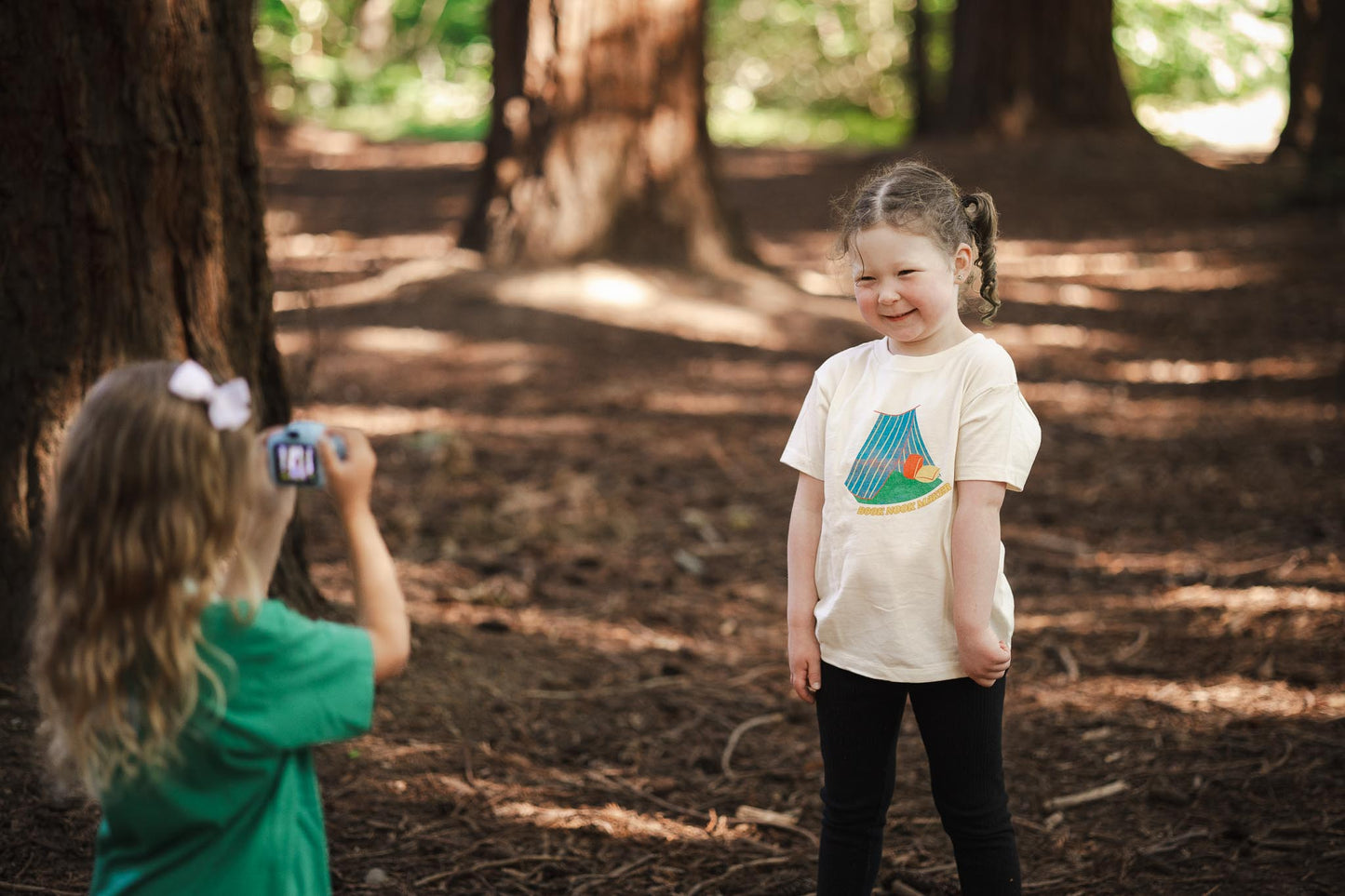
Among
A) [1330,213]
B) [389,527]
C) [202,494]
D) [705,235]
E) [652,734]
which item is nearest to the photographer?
[202,494]

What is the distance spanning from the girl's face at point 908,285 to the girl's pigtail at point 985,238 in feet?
0.22

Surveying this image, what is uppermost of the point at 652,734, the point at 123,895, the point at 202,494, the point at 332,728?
the point at 202,494

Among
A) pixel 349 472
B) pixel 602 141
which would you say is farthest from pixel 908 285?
pixel 602 141

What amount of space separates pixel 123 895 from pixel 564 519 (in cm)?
345

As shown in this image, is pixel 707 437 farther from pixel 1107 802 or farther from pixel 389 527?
pixel 1107 802

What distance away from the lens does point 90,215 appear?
2.92 meters

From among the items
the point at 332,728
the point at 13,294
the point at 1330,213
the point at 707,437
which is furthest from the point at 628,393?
the point at 1330,213

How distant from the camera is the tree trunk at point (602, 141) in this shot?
7.85 m

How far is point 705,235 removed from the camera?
27.9ft

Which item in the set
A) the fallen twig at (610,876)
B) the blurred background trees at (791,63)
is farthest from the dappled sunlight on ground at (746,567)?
the blurred background trees at (791,63)

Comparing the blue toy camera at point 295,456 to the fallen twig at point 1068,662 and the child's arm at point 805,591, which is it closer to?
the child's arm at point 805,591

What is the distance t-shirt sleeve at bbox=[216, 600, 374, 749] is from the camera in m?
1.70

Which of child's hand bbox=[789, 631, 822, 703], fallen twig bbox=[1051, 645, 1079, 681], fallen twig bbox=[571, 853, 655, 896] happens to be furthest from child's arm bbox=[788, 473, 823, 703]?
fallen twig bbox=[1051, 645, 1079, 681]

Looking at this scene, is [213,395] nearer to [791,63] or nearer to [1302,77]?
[1302,77]
